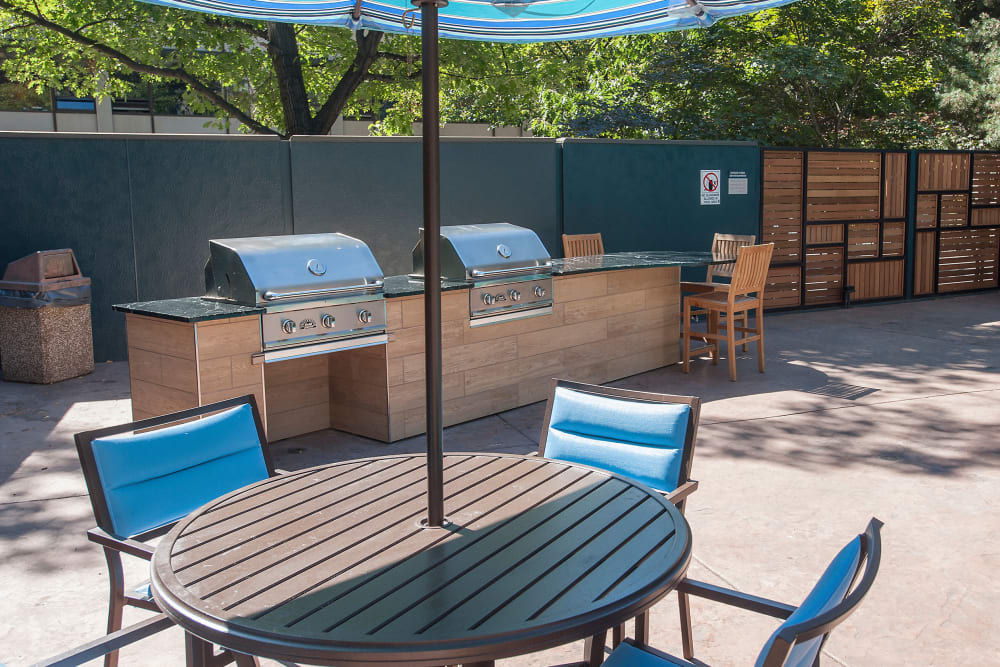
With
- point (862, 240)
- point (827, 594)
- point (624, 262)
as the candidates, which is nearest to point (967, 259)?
point (862, 240)

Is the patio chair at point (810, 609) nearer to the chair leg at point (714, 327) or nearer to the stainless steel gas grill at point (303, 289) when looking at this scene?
the stainless steel gas grill at point (303, 289)

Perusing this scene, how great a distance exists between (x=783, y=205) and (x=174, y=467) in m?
10.4

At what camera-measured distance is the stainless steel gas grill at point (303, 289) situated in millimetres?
5082

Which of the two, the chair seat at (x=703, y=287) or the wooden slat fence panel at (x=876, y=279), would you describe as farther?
the wooden slat fence panel at (x=876, y=279)

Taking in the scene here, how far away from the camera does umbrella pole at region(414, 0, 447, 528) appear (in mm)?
2133

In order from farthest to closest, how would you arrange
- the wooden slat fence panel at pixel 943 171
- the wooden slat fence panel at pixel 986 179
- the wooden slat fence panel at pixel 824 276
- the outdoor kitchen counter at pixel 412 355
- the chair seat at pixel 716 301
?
the wooden slat fence panel at pixel 986 179 → the wooden slat fence panel at pixel 943 171 → the wooden slat fence panel at pixel 824 276 → the chair seat at pixel 716 301 → the outdoor kitchen counter at pixel 412 355

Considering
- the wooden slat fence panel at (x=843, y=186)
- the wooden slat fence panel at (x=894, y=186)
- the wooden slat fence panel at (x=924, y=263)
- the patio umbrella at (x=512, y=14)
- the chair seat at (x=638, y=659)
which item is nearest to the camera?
the chair seat at (x=638, y=659)

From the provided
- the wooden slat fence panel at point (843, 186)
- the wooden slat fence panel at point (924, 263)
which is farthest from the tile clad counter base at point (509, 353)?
the wooden slat fence panel at point (924, 263)

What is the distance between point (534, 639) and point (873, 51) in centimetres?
1777

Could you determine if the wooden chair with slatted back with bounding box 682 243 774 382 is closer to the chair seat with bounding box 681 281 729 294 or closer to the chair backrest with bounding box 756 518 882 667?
the chair seat with bounding box 681 281 729 294

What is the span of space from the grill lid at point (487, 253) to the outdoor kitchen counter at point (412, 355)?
0.16 metres

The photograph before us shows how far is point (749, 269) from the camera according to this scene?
304 inches

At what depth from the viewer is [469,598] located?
1903 mm

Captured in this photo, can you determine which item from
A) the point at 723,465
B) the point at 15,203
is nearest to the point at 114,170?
the point at 15,203
